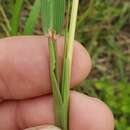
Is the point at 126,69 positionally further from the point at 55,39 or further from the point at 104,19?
the point at 55,39

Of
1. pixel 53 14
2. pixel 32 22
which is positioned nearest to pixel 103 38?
pixel 32 22

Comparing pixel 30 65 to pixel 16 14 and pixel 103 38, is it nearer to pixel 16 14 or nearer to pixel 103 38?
pixel 16 14

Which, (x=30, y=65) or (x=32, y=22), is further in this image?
(x=32, y=22)

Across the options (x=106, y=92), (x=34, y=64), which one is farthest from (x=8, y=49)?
(x=106, y=92)

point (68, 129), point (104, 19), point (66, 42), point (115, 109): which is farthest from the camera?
point (104, 19)

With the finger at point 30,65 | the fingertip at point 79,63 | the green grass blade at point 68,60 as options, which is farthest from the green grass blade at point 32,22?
the green grass blade at point 68,60

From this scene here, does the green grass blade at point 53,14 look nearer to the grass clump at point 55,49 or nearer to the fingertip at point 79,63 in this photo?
the grass clump at point 55,49
